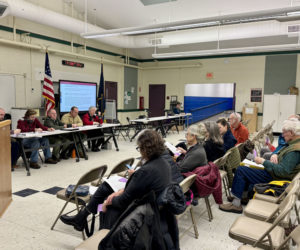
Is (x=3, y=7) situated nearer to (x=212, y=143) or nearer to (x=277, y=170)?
(x=212, y=143)

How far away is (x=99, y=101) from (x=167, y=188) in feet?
24.5

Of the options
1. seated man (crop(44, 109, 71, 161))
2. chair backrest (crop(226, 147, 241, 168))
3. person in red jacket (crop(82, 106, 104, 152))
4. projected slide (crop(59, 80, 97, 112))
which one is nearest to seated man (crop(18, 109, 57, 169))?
seated man (crop(44, 109, 71, 161))

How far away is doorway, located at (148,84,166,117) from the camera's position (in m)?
12.5

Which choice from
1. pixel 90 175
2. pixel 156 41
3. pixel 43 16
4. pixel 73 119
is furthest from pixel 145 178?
pixel 156 41

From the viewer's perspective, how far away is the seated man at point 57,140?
217 inches

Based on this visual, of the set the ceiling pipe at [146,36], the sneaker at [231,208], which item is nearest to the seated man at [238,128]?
the sneaker at [231,208]

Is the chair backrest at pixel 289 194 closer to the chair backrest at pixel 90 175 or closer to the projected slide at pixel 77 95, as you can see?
the chair backrest at pixel 90 175

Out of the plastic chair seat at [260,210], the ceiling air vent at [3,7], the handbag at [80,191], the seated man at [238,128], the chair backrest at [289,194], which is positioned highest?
the ceiling air vent at [3,7]

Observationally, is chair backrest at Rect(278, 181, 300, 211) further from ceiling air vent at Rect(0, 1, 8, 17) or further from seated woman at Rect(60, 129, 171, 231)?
ceiling air vent at Rect(0, 1, 8, 17)

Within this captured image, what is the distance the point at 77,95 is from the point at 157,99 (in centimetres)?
490

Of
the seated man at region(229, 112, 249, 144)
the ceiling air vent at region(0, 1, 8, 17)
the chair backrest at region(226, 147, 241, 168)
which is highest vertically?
the ceiling air vent at region(0, 1, 8, 17)

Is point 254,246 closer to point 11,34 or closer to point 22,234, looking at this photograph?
point 22,234

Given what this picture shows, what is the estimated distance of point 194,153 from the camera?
9.20 ft

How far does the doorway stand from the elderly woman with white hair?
30.8 feet
